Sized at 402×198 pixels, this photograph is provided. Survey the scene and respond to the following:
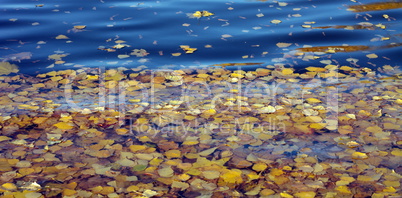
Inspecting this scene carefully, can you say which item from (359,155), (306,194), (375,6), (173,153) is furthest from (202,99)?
(375,6)

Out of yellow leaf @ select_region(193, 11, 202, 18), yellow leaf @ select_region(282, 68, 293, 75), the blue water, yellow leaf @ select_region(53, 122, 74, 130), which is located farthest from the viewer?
yellow leaf @ select_region(193, 11, 202, 18)

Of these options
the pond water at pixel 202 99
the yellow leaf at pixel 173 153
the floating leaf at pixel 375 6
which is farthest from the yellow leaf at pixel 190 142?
the floating leaf at pixel 375 6

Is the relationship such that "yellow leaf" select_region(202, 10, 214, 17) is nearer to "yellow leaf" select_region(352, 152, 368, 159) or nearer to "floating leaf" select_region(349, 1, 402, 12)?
"floating leaf" select_region(349, 1, 402, 12)

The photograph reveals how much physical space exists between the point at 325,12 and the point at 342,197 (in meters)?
4.65

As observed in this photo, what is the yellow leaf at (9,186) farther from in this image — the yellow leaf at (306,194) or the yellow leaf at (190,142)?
the yellow leaf at (306,194)

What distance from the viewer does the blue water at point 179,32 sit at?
576 cm

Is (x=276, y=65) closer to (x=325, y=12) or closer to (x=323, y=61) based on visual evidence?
(x=323, y=61)

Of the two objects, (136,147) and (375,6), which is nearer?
(136,147)

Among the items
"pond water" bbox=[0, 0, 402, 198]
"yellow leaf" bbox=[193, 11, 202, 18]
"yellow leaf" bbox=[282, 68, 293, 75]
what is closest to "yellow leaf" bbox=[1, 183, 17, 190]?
"pond water" bbox=[0, 0, 402, 198]

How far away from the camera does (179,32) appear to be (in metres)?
6.53

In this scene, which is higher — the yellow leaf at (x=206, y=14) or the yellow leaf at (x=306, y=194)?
the yellow leaf at (x=206, y=14)

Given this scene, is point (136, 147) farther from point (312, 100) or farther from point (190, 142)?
point (312, 100)

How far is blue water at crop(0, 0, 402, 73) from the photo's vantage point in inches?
227

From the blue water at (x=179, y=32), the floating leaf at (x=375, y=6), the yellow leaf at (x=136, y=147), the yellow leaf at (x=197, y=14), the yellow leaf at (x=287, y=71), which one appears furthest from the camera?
the floating leaf at (x=375, y=6)
